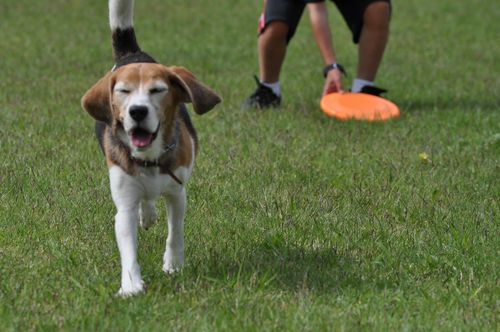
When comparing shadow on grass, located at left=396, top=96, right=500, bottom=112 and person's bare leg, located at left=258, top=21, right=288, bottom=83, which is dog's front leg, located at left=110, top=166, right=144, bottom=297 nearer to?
person's bare leg, located at left=258, top=21, right=288, bottom=83

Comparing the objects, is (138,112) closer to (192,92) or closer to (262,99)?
(192,92)

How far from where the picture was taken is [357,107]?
869cm

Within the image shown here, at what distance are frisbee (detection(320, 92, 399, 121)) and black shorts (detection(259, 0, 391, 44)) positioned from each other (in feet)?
2.29

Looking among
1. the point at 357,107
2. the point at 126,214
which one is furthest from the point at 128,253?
the point at 357,107

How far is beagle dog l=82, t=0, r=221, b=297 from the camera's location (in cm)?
429

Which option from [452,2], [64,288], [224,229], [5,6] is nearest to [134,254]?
[64,288]

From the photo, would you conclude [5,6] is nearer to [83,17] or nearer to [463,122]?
[83,17]

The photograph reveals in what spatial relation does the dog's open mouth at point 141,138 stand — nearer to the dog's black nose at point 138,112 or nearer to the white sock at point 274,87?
the dog's black nose at point 138,112

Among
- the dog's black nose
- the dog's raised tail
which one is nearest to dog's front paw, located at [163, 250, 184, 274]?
the dog's black nose

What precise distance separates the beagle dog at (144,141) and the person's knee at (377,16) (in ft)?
14.9

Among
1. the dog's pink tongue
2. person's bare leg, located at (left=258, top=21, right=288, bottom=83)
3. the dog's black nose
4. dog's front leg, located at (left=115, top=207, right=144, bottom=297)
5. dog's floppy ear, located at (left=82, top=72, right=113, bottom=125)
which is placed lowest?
person's bare leg, located at (left=258, top=21, right=288, bottom=83)

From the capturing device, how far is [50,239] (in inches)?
200

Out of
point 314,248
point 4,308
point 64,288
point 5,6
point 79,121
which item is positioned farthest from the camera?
point 5,6

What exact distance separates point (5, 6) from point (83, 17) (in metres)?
1.64
